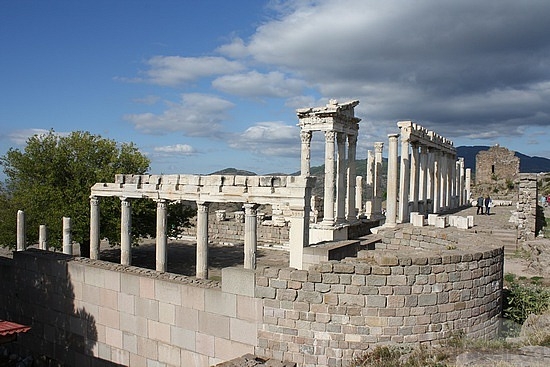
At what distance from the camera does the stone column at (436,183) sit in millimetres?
27441

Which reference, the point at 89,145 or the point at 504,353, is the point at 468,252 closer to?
the point at 504,353

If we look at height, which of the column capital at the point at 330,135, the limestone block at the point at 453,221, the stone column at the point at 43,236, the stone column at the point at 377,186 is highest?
the column capital at the point at 330,135

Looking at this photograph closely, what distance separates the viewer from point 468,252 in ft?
30.6

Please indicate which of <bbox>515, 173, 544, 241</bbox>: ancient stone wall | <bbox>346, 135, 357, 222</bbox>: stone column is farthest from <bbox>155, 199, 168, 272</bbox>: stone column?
<bbox>515, 173, 544, 241</bbox>: ancient stone wall

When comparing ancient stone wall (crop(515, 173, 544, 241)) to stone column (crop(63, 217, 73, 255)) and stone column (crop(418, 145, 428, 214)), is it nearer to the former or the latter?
stone column (crop(418, 145, 428, 214))

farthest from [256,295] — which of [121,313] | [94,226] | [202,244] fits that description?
[94,226]

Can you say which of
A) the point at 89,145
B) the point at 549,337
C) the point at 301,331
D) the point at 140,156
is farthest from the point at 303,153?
the point at 549,337

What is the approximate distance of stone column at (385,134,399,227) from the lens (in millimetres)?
20984

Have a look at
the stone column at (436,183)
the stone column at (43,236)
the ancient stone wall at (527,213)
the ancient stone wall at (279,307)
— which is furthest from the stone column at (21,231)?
the stone column at (436,183)

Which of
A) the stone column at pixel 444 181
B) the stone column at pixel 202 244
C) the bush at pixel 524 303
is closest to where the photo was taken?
the bush at pixel 524 303

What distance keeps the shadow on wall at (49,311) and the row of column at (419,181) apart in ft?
46.2

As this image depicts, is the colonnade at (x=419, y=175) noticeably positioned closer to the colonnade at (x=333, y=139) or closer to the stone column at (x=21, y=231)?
the colonnade at (x=333, y=139)

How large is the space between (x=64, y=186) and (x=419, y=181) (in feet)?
62.8

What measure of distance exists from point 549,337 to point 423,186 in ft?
63.1
